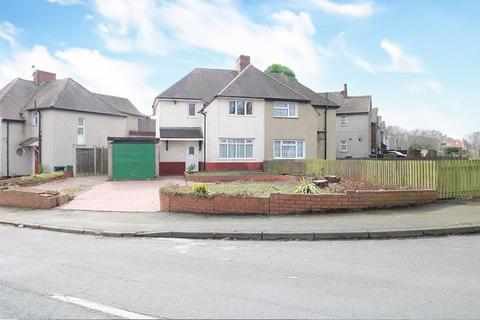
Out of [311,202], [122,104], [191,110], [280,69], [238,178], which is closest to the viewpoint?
[311,202]

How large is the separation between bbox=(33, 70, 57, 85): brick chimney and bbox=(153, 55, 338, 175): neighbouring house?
46.5ft

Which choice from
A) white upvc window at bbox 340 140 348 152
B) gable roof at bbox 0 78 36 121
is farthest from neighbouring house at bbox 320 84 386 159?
gable roof at bbox 0 78 36 121

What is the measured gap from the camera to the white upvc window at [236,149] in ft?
96.5

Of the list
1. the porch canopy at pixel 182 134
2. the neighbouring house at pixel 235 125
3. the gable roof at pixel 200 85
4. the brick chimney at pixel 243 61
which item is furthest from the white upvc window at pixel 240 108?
the brick chimney at pixel 243 61

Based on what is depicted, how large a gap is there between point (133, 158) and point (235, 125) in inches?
295

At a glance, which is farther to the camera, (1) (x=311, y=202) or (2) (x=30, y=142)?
(2) (x=30, y=142)

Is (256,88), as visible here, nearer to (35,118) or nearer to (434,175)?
(35,118)

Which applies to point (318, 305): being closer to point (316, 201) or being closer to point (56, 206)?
point (316, 201)

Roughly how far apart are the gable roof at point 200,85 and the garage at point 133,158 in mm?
5585

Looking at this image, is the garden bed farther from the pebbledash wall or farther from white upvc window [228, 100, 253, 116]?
the pebbledash wall

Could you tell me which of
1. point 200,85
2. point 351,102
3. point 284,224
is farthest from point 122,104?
point 284,224

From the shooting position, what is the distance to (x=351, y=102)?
52.0 meters

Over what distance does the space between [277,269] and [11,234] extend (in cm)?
863

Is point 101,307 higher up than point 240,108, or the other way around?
point 240,108
